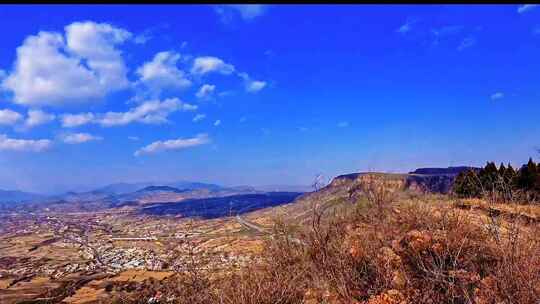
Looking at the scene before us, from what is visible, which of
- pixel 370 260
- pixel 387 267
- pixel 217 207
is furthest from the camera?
pixel 217 207

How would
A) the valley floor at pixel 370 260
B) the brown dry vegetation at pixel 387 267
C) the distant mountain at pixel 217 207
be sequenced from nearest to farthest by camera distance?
the brown dry vegetation at pixel 387 267 < the valley floor at pixel 370 260 < the distant mountain at pixel 217 207

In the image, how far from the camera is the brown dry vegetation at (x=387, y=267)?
4469 mm

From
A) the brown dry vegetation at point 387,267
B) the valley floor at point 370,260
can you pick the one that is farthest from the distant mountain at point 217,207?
the brown dry vegetation at point 387,267

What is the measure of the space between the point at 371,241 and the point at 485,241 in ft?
6.18

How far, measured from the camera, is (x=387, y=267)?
5.57 metres

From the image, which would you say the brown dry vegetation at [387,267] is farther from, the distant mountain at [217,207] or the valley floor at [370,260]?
the distant mountain at [217,207]

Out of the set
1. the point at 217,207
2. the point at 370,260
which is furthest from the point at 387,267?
the point at 217,207

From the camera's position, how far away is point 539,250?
190 inches

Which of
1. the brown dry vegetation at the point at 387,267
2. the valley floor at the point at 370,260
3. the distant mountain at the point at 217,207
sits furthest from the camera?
the distant mountain at the point at 217,207

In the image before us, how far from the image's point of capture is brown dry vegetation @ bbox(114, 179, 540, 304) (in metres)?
4.47

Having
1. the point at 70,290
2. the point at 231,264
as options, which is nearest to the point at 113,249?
the point at 70,290

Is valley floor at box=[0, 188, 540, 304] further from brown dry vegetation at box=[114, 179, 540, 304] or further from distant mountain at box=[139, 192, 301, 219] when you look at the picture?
distant mountain at box=[139, 192, 301, 219]

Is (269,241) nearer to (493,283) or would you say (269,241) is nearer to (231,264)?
(231,264)

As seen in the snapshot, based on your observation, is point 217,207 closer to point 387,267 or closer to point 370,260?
point 370,260
